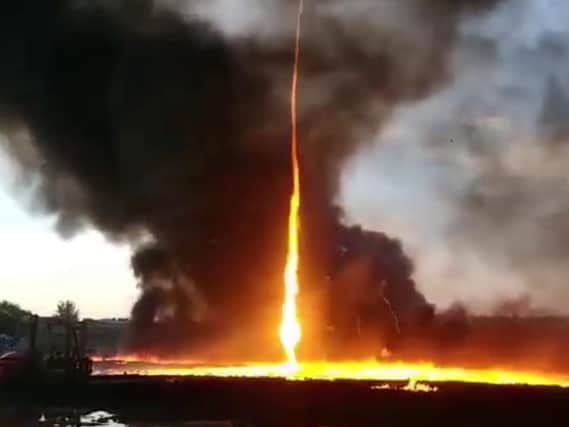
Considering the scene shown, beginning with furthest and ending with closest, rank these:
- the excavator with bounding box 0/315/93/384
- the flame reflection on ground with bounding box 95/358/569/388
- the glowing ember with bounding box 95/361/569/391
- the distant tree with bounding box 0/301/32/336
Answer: the distant tree with bounding box 0/301/32/336 → the flame reflection on ground with bounding box 95/358/569/388 → the glowing ember with bounding box 95/361/569/391 → the excavator with bounding box 0/315/93/384

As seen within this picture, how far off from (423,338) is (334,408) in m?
34.2

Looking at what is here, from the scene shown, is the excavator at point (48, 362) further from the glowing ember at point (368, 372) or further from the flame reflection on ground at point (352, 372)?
the glowing ember at point (368, 372)

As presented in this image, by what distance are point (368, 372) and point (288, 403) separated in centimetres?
1795

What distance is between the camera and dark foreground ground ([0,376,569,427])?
55281 millimetres

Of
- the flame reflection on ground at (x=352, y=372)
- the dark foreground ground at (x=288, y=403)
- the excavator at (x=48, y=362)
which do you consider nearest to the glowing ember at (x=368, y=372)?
the flame reflection on ground at (x=352, y=372)

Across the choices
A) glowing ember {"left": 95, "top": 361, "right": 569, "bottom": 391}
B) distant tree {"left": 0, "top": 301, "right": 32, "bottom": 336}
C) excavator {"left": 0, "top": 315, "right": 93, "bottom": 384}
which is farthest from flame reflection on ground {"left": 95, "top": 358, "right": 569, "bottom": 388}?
distant tree {"left": 0, "top": 301, "right": 32, "bottom": 336}

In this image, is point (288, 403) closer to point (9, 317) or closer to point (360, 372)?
point (360, 372)

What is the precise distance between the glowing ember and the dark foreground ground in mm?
3506

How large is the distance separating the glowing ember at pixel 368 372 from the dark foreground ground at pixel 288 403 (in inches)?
138

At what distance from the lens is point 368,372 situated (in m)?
76.4

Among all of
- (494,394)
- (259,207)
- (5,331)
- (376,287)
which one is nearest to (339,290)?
(376,287)

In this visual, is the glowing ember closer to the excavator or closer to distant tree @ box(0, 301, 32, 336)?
the excavator

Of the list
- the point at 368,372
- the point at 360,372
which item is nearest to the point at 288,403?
the point at 360,372

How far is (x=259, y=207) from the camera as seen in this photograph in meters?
83.4
